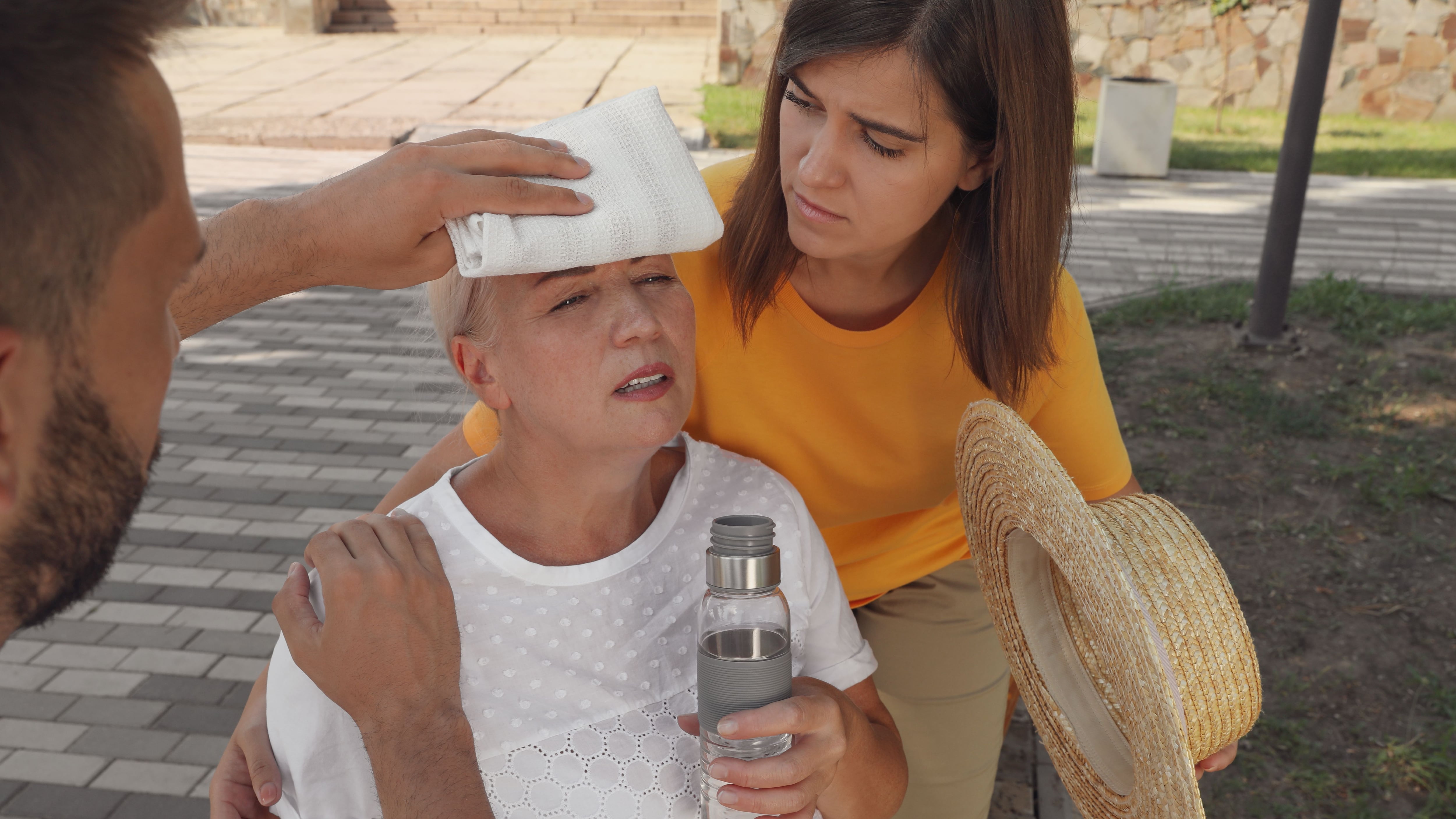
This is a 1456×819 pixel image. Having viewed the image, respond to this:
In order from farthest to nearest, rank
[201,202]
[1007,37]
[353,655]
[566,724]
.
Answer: [201,202] → [1007,37] → [566,724] → [353,655]

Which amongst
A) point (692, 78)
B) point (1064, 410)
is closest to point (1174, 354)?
point (1064, 410)

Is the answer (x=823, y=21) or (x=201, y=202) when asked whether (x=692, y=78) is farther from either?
(x=823, y=21)

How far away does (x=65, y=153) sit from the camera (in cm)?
111

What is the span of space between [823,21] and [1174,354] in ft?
14.4

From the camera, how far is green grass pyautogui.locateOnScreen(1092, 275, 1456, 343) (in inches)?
241

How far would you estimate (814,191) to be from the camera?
220 cm

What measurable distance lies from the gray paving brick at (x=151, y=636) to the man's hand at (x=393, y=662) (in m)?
2.38

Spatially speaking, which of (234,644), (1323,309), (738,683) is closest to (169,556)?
(234,644)

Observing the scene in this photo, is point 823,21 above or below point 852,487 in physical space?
above

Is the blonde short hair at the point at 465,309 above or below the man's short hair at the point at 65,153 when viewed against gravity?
below

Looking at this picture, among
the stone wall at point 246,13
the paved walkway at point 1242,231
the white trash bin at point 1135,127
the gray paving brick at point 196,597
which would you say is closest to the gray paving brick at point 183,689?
the gray paving brick at point 196,597

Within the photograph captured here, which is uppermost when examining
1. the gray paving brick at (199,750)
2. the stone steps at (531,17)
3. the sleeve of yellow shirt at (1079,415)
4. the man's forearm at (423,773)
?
the sleeve of yellow shirt at (1079,415)

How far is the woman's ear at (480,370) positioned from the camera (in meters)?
1.88

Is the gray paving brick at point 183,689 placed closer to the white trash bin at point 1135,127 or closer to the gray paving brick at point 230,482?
the gray paving brick at point 230,482
